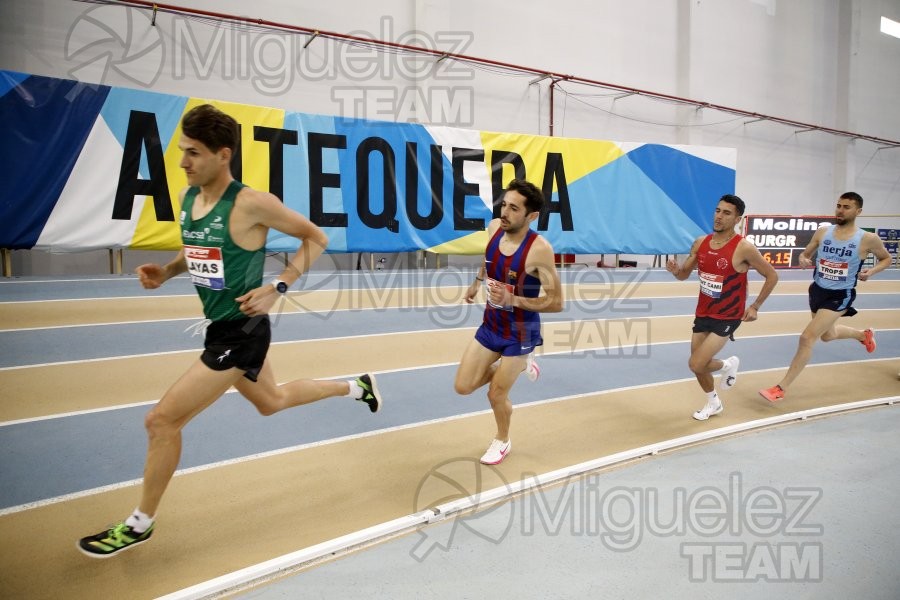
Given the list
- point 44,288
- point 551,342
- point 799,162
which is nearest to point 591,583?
point 551,342

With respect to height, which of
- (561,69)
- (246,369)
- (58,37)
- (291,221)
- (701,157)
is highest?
(561,69)

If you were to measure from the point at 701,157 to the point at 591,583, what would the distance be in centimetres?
1431

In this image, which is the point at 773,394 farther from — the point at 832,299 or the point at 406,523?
the point at 406,523

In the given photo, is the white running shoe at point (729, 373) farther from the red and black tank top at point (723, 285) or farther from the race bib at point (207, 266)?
the race bib at point (207, 266)

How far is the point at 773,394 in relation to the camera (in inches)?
204

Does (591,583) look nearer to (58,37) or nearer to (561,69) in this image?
(58,37)

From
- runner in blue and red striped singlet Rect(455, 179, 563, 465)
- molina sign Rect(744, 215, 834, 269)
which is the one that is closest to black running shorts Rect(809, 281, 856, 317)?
runner in blue and red striped singlet Rect(455, 179, 563, 465)

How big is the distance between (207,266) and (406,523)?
5.27 ft

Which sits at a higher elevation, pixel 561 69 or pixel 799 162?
pixel 561 69

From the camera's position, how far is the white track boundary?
2256 millimetres

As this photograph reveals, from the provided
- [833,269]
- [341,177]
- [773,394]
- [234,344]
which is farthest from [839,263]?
[341,177]

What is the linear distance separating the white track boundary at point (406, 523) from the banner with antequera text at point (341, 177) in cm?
746

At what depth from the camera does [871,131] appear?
71.6 feet

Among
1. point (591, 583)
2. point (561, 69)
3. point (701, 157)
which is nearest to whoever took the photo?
point (591, 583)
